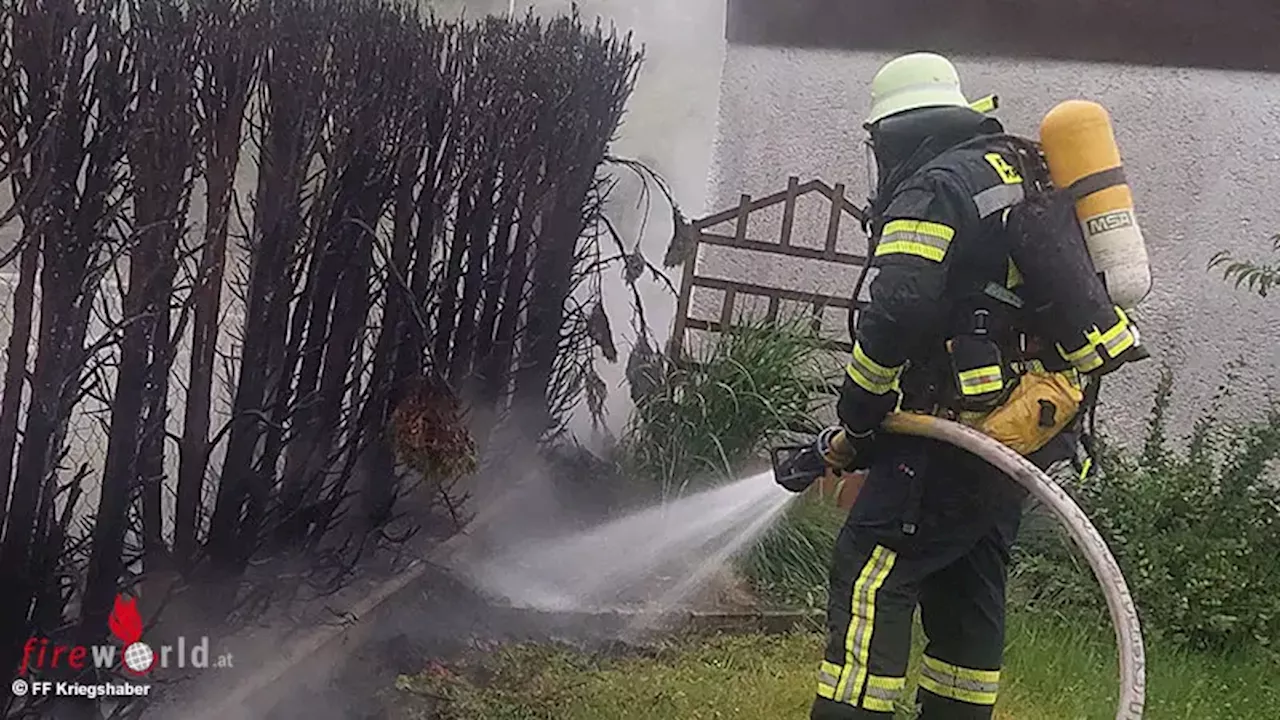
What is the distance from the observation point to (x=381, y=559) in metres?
4.14

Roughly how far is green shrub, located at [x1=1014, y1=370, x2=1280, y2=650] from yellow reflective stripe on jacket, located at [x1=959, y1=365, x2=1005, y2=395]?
2266 mm

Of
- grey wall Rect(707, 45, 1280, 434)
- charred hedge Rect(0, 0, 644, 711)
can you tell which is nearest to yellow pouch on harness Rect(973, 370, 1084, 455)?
charred hedge Rect(0, 0, 644, 711)

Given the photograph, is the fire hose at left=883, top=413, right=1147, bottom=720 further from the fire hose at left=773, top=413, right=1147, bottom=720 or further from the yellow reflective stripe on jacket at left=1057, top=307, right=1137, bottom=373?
the yellow reflective stripe on jacket at left=1057, top=307, right=1137, bottom=373

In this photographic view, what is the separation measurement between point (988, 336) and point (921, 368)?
218 millimetres

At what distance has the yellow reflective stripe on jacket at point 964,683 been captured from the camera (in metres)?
3.31

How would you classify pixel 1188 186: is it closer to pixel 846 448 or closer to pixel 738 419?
pixel 738 419

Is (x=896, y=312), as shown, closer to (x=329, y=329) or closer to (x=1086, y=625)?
(x=329, y=329)

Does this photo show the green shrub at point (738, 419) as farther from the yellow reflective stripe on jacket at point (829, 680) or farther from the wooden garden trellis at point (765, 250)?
the yellow reflective stripe on jacket at point (829, 680)

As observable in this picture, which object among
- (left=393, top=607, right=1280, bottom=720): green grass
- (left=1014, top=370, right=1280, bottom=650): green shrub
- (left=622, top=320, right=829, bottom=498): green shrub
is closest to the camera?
(left=393, top=607, right=1280, bottom=720): green grass

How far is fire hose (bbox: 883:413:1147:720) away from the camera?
280 cm

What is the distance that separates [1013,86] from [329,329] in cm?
432

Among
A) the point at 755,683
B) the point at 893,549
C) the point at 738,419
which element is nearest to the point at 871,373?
the point at 893,549

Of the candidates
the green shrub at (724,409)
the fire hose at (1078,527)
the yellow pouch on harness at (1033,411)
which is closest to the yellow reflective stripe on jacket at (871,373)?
the fire hose at (1078,527)

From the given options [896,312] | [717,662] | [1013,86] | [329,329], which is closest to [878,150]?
[896,312]
